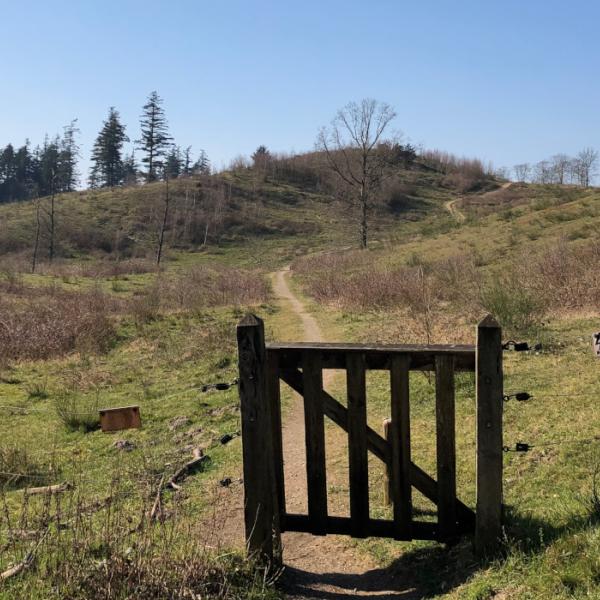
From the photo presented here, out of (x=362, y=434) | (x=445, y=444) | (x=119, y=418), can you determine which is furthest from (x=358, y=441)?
(x=119, y=418)

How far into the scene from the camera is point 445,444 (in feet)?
14.5

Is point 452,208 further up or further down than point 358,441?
further up

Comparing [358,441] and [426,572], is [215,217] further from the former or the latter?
[426,572]

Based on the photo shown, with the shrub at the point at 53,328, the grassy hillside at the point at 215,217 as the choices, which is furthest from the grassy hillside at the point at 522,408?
the grassy hillside at the point at 215,217

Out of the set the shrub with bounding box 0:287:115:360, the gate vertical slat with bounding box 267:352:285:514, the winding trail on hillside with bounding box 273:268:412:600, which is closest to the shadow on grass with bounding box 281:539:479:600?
the winding trail on hillside with bounding box 273:268:412:600

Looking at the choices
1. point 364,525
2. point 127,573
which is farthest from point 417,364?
point 127,573

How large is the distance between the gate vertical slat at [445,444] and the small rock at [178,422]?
5948mm

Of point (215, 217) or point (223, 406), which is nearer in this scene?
point (223, 406)

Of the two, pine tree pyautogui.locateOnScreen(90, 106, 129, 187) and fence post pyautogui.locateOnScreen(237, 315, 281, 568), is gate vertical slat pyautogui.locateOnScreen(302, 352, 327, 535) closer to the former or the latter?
fence post pyautogui.locateOnScreen(237, 315, 281, 568)

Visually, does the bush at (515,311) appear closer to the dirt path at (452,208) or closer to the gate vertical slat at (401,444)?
the gate vertical slat at (401,444)

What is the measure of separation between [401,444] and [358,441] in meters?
0.31

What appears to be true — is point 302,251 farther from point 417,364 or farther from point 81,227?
point 417,364

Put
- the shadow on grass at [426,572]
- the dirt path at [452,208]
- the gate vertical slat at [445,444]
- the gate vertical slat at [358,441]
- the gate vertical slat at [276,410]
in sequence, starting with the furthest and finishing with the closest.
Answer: the dirt path at [452,208]
the gate vertical slat at [276,410]
the gate vertical slat at [358,441]
the gate vertical slat at [445,444]
the shadow on grass at [426,572]

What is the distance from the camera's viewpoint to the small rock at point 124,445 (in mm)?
8939
